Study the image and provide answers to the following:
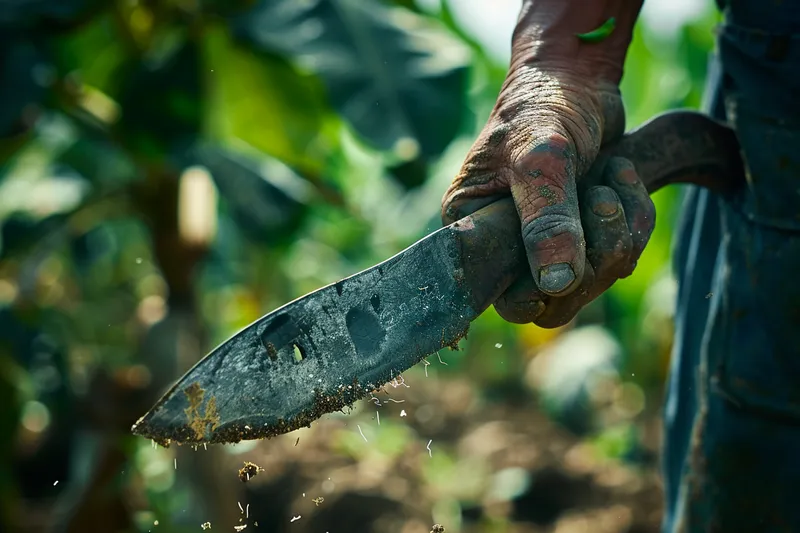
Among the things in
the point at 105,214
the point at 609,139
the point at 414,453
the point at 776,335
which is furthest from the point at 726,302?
the point at 414,453

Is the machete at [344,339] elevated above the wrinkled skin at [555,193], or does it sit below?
below

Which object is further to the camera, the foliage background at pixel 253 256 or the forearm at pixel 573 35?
the foliage background at pixel 253 256

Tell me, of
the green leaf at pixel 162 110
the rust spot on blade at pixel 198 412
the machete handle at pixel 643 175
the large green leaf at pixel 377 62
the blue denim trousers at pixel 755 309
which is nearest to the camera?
the rust spot on blade at pixel 198 412

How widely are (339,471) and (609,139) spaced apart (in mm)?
2504

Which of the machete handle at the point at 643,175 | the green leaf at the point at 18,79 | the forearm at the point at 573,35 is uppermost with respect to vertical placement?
the forearm at the point at 573,35

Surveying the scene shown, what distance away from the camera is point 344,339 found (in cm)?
119

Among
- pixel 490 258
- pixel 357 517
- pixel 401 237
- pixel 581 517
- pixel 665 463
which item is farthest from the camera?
pixel 401 237

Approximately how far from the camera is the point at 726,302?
61.6 inches

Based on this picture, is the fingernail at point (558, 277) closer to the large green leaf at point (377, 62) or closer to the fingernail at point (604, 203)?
the fingernail at point (604, 203)

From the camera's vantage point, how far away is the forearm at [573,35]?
4.75 feet

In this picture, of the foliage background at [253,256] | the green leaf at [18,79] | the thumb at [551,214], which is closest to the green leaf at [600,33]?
the thumb at [551,214]

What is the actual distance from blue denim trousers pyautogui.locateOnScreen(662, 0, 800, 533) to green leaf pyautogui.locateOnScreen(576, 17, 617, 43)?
0.70 ft

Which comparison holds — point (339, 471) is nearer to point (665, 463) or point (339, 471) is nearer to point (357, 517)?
point (357, 517)

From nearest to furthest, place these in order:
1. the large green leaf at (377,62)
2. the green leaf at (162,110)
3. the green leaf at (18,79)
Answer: the large green leaf at (377,62), the green leaf at (18,79), the green leaf at (162,110)
